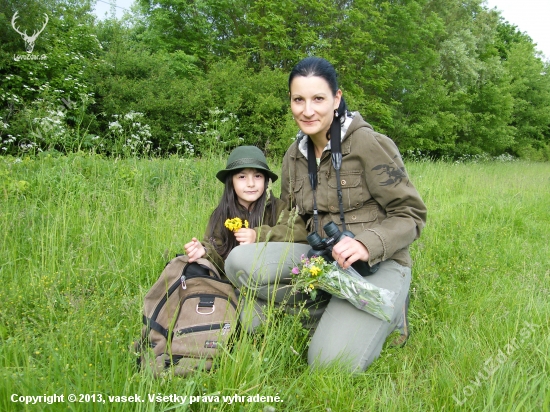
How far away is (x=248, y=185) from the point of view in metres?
2.75

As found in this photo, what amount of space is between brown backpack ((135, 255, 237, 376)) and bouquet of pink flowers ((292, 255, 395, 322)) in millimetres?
400

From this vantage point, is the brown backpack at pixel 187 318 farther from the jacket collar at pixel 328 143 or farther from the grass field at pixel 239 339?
the jacket collar at pixel 328 143

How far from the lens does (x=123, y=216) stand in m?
3.38

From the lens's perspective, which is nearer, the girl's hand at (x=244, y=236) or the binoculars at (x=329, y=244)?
the binoculars at (x=329, y=244)

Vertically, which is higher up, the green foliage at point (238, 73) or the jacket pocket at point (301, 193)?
the green foliage at point (238, 73)

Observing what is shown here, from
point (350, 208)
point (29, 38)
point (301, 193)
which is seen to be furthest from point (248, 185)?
point (29, 38)

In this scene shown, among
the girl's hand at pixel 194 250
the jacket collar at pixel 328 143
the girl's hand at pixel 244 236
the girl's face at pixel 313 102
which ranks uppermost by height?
the girl's face at pixel 313 102

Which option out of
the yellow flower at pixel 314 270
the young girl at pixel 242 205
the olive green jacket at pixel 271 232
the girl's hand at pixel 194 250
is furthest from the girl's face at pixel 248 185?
the yellow flower at pixel 314 270

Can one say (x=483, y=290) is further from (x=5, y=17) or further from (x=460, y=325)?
(x=5, y=17)

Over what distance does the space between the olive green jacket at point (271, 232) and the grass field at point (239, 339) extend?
0.44m

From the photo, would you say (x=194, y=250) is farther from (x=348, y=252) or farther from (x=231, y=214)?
(x=348, y=252)

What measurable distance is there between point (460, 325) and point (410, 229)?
648 mm

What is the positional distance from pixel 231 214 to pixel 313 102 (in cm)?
99

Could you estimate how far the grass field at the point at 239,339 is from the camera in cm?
146
